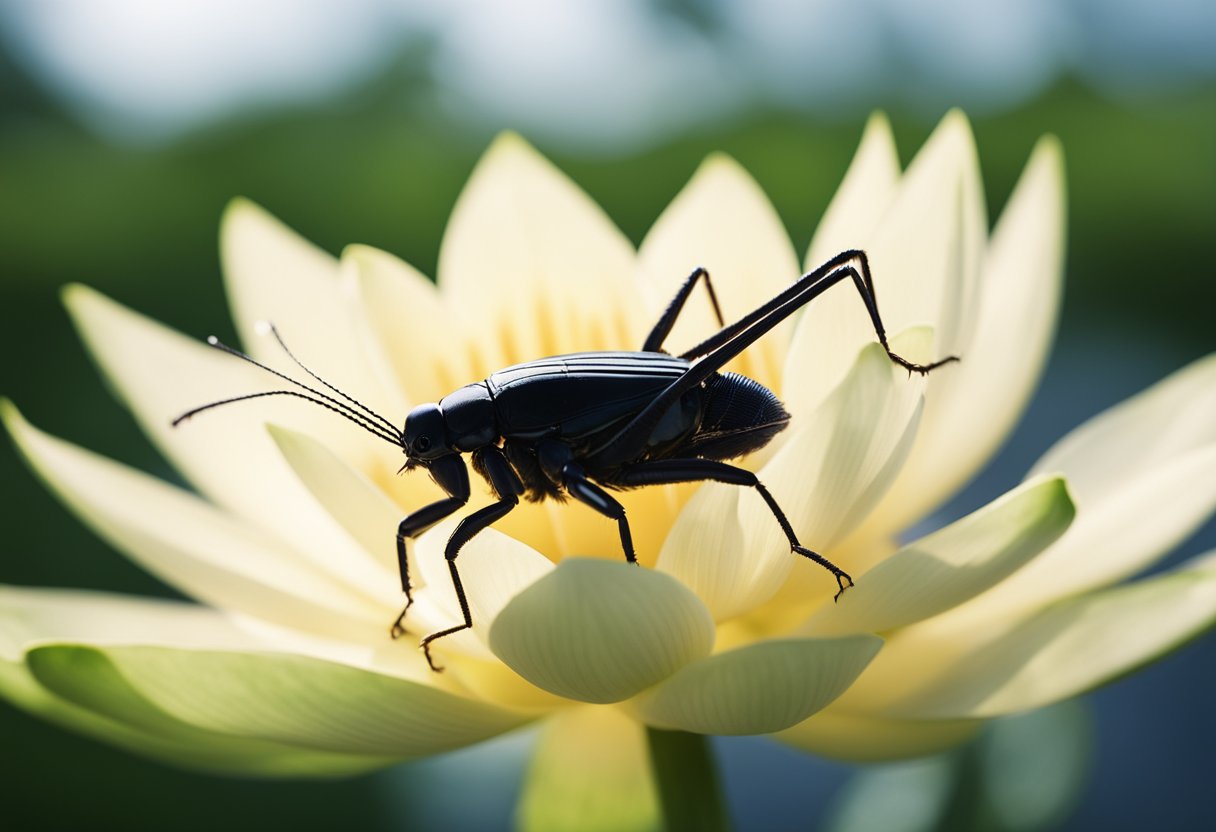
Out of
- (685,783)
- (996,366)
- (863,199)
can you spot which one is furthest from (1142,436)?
(685,783)

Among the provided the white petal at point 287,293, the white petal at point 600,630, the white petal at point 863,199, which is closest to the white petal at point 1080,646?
the white petal at point 600,630

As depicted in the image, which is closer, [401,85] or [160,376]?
[160,376]

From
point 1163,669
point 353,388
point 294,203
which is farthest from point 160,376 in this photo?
point 1163,669

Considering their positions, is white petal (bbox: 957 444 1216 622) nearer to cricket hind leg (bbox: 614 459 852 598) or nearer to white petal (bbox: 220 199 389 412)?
cricket hind leg (bbox: 614 459 852 598)

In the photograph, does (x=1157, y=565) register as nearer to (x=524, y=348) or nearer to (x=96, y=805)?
(x=524, y=348)

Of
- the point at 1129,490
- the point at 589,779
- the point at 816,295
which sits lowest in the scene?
the point at 589,779

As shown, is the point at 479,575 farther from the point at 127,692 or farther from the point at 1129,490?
the point at 1129,490

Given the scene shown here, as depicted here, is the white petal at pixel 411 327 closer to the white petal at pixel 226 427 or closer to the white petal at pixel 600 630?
the white petal at pixel 226 427
